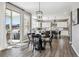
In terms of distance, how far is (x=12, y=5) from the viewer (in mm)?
8062

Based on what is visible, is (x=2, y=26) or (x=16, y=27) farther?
(x=16, y=27)

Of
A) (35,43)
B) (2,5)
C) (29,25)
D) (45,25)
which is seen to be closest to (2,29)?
(2,5)

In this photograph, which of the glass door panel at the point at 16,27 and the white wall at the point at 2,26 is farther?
the glass door panel at the point at 16,27

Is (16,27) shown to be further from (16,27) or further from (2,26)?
(2,26)

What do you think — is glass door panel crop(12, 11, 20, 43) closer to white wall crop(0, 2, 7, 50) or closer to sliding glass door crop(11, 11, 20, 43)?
sliding glass door crop(11, 11, 20, 43)

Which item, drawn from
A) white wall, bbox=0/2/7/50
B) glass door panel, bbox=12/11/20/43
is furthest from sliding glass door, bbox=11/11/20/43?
white wall, bbox=0/2/7/50

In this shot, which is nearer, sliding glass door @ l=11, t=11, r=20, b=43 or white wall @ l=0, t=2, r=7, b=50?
white wall @ l=0, t=2, r=7, b=50

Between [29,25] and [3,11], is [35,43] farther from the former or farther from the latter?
[29,25]

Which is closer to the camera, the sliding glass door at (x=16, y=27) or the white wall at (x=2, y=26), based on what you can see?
the white wall at (x=2, y=26)

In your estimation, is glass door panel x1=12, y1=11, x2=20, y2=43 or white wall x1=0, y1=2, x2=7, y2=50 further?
glass door panel x1=12, y1=11, x2=20, y2=43

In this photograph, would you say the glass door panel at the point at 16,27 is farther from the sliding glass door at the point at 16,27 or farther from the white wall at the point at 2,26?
the white wall at the point at 2,26

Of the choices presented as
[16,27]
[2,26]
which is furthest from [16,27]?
[2,26]

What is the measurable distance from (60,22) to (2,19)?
13.1m

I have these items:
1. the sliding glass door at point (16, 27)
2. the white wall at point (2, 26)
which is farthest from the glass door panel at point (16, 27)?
Result: the white wall at point (2, 26)
